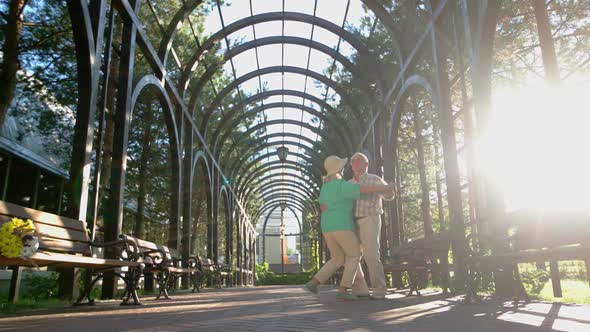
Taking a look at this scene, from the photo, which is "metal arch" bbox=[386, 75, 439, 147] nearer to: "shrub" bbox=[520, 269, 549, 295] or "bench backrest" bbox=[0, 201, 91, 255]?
"shrub" bbox=[520, 269, 549, 295]

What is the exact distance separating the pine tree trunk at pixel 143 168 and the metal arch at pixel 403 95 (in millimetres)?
6080

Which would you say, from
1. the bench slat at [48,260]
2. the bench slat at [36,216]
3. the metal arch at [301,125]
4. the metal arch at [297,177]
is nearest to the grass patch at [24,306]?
the bench slat at [36,216]

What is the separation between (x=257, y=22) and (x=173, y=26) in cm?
305

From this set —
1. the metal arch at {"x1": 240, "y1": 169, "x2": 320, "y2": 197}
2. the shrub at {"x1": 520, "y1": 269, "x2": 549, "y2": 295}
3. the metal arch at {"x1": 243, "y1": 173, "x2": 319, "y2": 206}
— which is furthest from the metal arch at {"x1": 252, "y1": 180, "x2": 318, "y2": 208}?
the shrub at {"x1": 520, "y1": 269, "x2": 549, "y2": 295}

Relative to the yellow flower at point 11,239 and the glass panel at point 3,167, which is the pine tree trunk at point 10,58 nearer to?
the yellow flower at point 11,239

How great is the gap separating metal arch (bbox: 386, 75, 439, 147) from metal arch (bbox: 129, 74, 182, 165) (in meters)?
5.20

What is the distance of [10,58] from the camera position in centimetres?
697

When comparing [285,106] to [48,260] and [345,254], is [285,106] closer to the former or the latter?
[345,254]

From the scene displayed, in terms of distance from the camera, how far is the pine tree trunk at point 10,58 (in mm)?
6891

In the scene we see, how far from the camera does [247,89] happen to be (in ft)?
59.5

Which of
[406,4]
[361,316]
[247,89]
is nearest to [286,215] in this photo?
[247,89]

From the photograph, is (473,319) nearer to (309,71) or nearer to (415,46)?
(415,46)

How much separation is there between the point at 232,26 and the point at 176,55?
1794mm

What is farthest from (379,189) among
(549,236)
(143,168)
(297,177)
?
(297,177)
